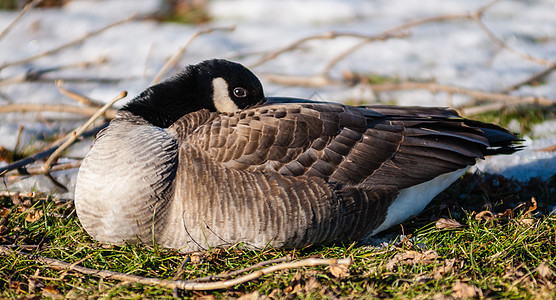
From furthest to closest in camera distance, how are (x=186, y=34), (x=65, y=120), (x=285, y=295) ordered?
(x=186, y=34) < (x=65, y=120) < (x=285, y=295)

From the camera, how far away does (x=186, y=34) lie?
10875mm

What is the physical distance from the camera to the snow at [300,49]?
27.0 feet

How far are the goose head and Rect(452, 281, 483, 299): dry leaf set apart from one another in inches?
87.1

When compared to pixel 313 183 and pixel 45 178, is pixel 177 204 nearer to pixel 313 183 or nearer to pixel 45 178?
pixel 313 183

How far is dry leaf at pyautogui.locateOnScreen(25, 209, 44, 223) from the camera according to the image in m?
4.86

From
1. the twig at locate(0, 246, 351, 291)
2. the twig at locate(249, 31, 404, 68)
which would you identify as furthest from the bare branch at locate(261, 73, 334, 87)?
the twig at locate(0, 246, 351, 291)

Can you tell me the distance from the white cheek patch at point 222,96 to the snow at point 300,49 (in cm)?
261

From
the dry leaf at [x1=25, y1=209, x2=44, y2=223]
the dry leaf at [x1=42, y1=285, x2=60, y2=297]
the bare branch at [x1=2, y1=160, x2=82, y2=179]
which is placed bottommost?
the dry leaf at [x1=25, y1=209, x2=44, y2=223]

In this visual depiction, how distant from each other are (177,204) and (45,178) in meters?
2.15

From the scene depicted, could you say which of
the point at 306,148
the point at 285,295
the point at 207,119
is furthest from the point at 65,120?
the point at 285,295

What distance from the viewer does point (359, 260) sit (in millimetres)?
4215

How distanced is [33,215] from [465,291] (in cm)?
363

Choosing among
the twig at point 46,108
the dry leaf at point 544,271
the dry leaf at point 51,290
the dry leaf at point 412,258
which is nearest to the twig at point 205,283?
the dry leaf at point 51,290

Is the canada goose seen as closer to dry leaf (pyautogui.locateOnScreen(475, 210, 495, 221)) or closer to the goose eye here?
the goose eye
